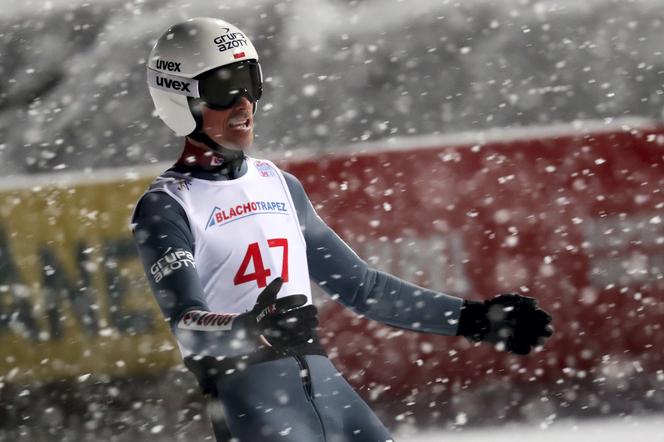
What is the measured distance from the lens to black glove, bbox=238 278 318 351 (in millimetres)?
2428

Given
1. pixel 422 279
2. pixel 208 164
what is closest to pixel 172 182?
pixel 208 164

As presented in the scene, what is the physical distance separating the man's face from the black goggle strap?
0.19 feet

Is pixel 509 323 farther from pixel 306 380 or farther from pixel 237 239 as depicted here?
pixel 237 239

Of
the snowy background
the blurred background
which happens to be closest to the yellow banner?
the blurred background

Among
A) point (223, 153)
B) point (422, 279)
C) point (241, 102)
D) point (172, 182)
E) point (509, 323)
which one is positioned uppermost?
point (422, 279)

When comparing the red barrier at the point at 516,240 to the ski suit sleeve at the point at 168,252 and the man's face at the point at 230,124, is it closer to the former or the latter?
the man's face at the point at 230,124

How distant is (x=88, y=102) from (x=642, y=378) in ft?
33.6

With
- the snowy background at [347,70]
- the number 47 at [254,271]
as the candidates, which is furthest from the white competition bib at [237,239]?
the snowy background at [347,70]

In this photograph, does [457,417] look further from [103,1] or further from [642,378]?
[103,1]

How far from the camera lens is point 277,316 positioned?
2436mm

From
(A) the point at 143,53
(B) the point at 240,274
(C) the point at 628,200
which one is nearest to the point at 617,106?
(A) the point at 143,53

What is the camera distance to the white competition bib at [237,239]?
278 centimetres

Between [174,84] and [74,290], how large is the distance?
378cm

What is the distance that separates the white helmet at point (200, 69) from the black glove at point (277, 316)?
704 millimetres
